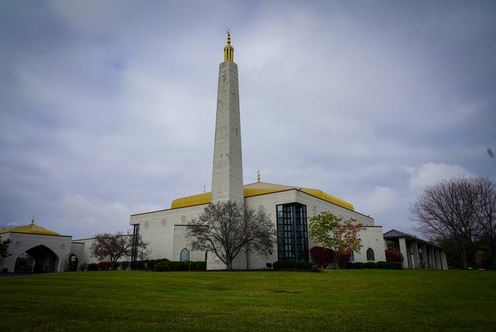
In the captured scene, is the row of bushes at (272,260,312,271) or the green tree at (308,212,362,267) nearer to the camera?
the row of bushes at (272,260,312,271)

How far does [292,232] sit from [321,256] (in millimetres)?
4014

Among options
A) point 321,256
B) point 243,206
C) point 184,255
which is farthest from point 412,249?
point 184,255

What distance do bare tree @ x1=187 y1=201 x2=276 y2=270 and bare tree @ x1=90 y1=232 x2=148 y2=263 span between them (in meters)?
15.6

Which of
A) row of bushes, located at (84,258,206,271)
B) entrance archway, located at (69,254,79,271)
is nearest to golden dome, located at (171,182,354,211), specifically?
row of bushes, located at (84,258,206,271)

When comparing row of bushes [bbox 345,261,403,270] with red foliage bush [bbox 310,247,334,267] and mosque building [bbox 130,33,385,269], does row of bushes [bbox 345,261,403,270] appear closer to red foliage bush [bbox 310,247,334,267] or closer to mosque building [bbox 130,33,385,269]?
red foliage bush [bbox 310,247,334,267]

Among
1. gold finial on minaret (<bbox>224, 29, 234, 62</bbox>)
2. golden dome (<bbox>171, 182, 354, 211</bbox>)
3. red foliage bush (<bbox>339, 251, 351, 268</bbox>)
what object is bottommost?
red foliage bush (<bbox>339, 251, 351, 268</bbox>)

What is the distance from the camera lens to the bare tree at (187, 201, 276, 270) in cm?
3512

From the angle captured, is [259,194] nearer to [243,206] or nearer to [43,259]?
[243,206]

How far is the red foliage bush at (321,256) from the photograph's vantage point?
3844 cm

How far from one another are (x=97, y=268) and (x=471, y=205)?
47.2 metres

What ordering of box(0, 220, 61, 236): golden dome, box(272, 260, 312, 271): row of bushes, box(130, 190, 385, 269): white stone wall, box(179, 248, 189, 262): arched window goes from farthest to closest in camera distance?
1. box(0, 220, 61, 236): golden dome
2. box(179, 248, 189, 262): arched window
3. box(130, 190, 385, 269): white stone wall
4. box(272, 260, 312, 271): row of bushes

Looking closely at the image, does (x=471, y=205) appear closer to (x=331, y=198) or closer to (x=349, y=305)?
(x=331, y=198)

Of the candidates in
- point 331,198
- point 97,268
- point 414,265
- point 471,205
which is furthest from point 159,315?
point 414,265

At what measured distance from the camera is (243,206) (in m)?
41.7
